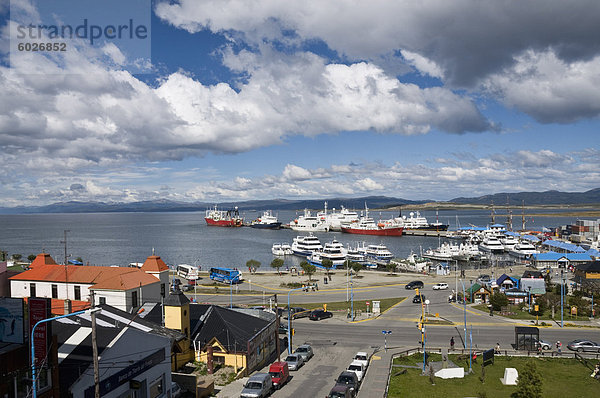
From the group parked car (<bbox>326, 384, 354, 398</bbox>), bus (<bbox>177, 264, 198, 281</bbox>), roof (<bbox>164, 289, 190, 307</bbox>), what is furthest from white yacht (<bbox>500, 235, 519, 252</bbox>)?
roof (<bbox>164, 289, 190, 307</bbox>)

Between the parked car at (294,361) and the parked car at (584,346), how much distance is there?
19252mm

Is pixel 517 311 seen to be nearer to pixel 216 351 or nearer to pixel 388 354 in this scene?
pixel 388 354

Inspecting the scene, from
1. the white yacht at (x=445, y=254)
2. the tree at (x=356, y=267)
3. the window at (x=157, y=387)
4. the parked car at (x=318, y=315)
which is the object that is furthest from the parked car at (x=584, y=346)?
the white yacht at (x=445, y=254)

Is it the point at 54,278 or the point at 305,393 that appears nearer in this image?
the point at 305,393

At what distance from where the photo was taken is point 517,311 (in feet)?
144

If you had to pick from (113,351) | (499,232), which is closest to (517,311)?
(113,351)

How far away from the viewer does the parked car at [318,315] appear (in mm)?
40812

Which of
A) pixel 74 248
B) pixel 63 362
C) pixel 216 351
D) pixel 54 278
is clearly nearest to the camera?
pixel 63 362

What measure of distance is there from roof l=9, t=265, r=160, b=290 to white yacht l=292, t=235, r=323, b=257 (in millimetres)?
77917

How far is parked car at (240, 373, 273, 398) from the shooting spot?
22.8m

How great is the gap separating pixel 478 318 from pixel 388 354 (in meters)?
14.7

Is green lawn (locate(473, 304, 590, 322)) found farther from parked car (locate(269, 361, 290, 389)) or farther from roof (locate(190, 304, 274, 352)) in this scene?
parked car (locate(269, 361, 290, 389))

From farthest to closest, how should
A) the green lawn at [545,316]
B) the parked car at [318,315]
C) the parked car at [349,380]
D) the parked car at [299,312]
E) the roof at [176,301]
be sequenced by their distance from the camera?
1. the parked car at [299,312]
2. the green lawn at [545,316]
3. the parked car at [318,315]
4. the roof at [176,301]
5. the parked car at [349,380]

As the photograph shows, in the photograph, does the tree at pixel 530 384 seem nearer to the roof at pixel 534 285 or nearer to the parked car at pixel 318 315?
the parked car at pixel 318 315
